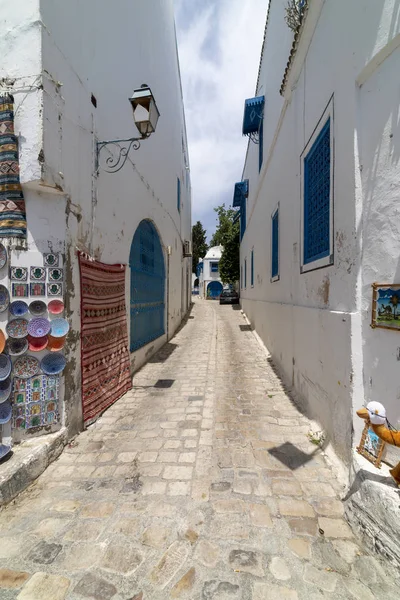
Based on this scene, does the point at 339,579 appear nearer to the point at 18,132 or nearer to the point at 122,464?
the point at 122,464

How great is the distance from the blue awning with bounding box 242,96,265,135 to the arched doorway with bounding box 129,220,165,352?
16.6 ft

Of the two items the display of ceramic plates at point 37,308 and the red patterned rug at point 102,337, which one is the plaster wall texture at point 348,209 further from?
the display of ceramic plates at point 37,308

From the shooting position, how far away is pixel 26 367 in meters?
2.95

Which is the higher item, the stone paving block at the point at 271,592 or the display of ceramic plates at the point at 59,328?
the display of ceramic plates at the point at 59,328

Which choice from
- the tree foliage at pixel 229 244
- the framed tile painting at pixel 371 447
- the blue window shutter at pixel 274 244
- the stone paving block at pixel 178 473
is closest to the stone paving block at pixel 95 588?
the stone paving block at pixel 178 473

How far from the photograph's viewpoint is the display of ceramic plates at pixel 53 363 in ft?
9.92

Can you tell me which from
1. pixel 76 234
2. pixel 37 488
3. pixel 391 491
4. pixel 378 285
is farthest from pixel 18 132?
pixel 391 491

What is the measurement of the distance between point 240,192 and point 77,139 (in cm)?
1301

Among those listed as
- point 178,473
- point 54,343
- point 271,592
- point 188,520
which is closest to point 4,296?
point 54,343

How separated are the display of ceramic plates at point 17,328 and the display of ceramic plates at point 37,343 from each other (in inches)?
3.2

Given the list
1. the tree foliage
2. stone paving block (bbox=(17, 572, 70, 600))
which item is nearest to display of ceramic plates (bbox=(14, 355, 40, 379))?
stone paving block (bbox=(17, 572, 70, 600))

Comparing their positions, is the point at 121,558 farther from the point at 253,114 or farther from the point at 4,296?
the point at 253,114

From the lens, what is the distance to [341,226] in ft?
8.93

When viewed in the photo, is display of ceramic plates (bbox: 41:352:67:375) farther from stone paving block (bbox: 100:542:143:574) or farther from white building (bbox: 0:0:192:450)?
stone paving block (bbox: 100:542:143:574)
